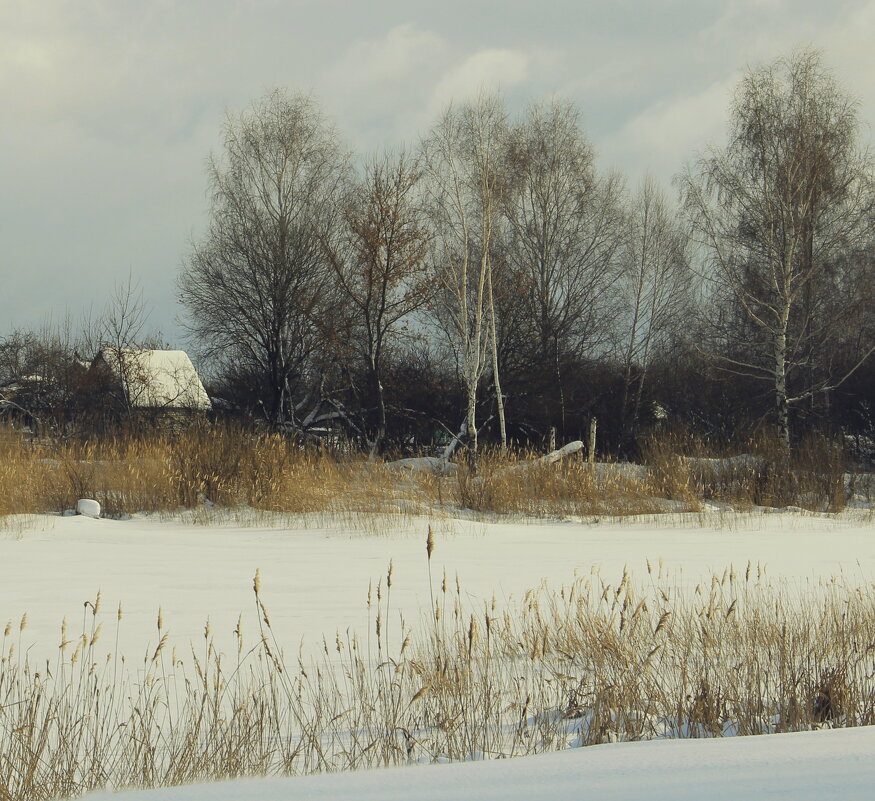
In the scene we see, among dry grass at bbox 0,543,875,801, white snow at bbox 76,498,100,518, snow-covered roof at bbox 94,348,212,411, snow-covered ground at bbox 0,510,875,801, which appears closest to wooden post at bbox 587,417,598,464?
snow-covered ground at bbox 0,510,875,801

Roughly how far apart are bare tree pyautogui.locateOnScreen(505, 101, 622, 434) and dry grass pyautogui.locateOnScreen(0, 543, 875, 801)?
18715 millimetres

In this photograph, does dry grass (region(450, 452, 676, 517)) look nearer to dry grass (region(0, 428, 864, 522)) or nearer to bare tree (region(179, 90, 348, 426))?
dry grass (region(0, 428, 864, 522))

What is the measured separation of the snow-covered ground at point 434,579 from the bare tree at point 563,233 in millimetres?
11066

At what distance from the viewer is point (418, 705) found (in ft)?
12.1

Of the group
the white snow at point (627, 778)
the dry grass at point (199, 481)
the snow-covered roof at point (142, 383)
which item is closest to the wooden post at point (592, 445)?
the dry grass at point (199, 481)

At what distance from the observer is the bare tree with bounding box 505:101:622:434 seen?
23.2 metres

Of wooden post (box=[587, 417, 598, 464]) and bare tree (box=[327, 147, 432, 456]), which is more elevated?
bare tree (box=[327, 147, 432, 456])

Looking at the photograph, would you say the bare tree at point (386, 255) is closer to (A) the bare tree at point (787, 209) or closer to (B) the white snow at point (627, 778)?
(A) the bare tree at point (787, 209)

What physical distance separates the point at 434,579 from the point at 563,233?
18.0m

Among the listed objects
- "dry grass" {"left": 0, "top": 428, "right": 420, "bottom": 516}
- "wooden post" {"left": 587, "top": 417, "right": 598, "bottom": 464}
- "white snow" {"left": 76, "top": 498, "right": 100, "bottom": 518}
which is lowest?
"white snow" {"left": 76, "top": 498, "right": 100, "bottom": 518}

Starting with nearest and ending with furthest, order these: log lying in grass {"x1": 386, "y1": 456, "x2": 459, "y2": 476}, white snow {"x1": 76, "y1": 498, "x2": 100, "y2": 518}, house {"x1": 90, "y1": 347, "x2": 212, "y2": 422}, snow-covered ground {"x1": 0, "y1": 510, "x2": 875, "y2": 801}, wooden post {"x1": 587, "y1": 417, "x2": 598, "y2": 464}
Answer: snow-covered ground {"x1": 0, "y1": 510, "x2": 875, "y2": 801}, white snow {"x1": 76, "y1": 498, "x2": 100, "y2": 518}, wooden post {"x1": 587, "y1": 417, "x2": 598, "y2": 464}, log lying in grass {"x1": 386, "y1": 456, "x2": 459, "y2": 476}, house {"x1": 90, "y1": 347, "x2": 212, "y2": 422}

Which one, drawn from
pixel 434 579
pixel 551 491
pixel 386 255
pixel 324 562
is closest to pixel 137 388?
pixel 386 255

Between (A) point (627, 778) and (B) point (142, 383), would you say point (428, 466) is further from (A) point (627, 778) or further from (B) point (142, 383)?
(A) point (627, 778)

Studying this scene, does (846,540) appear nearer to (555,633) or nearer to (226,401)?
(555,633)
